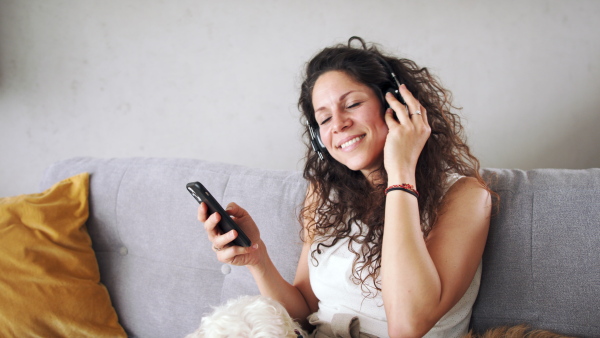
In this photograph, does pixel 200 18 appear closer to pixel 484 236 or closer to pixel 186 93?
pixel 186 93

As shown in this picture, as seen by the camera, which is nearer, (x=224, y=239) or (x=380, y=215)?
(x=224, y=239)

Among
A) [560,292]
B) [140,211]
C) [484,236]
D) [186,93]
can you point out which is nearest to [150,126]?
[186,93]

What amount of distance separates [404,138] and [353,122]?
168 millimetres

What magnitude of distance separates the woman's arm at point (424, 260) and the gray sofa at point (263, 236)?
15 centimetres

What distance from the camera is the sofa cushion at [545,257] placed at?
1080 mm

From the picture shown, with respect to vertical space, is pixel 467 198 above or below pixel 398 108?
below

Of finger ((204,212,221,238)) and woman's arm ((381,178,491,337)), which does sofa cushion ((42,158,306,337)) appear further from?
woman's arm ((381,178,491,337))

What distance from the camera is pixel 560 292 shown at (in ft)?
3.60

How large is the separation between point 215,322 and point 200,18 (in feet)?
5.50

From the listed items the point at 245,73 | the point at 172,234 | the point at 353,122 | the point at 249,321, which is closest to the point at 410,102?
the point at 353,122

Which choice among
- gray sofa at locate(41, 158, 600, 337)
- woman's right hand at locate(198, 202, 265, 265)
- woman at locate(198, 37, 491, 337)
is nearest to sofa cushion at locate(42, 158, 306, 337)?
gray sofa at locate(41, 158, 600, 337)

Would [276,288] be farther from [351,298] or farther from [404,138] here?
→ [404,138]

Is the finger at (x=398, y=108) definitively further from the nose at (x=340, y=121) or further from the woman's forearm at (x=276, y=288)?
the woman's forearm at (x=276, y=288)

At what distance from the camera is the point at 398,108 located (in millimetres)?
1107
